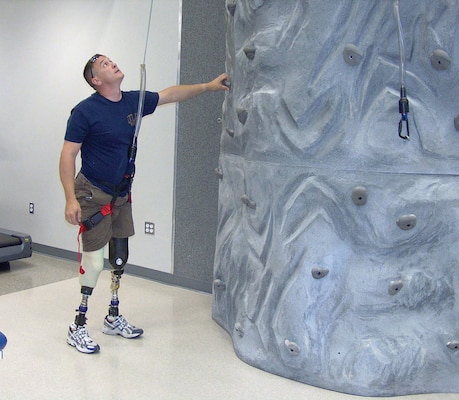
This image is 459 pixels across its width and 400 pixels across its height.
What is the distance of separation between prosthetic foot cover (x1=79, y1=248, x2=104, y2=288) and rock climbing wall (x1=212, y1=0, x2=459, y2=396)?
33.0 inches

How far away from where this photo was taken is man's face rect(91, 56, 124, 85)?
2.74 m

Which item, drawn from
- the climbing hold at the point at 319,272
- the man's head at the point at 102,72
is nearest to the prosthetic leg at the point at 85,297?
the man's head at the point at 102,72

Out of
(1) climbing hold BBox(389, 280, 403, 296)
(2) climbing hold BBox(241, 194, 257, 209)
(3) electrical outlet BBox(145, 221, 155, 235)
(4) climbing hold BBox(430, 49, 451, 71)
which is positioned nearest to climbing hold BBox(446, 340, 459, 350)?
(1) climbing hold BBox(389, 280, 403, 296)

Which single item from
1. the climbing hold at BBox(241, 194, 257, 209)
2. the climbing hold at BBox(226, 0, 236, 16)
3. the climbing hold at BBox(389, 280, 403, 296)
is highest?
the climbing hold at BBox(226, 0, 236, 16)

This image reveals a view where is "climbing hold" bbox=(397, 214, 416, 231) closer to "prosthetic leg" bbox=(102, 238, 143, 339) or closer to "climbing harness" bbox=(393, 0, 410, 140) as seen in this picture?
"climbing harness" bbox=(393, 0, 410, 140)

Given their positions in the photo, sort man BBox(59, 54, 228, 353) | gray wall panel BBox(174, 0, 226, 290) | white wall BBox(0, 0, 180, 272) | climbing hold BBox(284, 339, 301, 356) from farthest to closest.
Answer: white wall BBox(0, 0, 180, 272), gray wall panel BBox(174, 0, 226, 290), man BBox(59, 54, 228, 353), climbing hold BBox(284, 339, 301, 356)

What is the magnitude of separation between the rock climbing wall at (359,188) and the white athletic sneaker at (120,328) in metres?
0.75

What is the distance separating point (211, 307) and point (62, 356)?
1.00m

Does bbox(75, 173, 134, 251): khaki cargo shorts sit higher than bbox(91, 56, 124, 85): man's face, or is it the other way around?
bbox(91, 56, 124, 85): man's face

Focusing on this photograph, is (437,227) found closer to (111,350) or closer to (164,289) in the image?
(111,350)

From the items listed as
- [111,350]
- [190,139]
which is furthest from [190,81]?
[111,350]

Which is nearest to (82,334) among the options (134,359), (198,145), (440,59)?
(134,359)

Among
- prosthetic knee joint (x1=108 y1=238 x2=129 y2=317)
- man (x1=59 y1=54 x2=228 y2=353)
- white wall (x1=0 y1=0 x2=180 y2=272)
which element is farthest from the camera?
white wall (x1=0 y1=0 x2=180 y2=272)

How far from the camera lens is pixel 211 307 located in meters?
3.52
